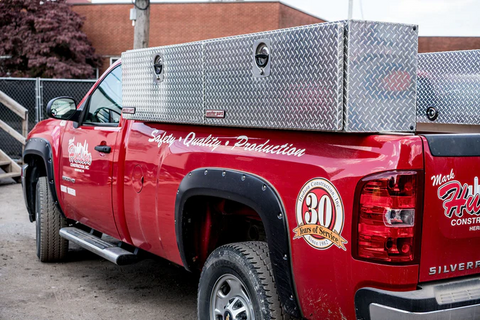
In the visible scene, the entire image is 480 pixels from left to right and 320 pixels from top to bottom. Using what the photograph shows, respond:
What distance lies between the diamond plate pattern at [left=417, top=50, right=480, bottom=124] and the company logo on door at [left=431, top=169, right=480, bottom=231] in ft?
6.19

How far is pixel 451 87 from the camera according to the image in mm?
4590

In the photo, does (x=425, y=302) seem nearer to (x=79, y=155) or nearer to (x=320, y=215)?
(x=320, y=215)

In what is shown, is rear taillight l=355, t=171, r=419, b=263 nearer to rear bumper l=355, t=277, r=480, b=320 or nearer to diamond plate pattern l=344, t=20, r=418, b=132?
rear bumper l=355, t=277, r=480, b=320

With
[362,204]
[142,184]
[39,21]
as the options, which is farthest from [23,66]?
[362,204]

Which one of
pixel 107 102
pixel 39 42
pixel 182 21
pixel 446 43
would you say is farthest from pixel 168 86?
pixel 446 43

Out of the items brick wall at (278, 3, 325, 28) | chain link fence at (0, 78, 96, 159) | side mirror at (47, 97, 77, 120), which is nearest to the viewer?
side mirror at (47, 97, 77, 120)

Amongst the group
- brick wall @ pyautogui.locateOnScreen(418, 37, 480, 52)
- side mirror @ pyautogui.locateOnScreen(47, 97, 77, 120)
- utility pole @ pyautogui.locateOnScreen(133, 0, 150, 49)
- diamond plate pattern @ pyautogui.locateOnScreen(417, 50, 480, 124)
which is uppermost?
brick wall @ pyautogui.locateOnScreen(418, 37, 480, 52)

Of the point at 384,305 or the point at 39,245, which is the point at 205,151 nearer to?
the point at 384,305

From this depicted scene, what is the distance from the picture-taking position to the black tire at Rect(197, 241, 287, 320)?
312cm

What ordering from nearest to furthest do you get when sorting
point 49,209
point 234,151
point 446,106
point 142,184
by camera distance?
point 234,151
point 142,184
point 446,106
point 49,209

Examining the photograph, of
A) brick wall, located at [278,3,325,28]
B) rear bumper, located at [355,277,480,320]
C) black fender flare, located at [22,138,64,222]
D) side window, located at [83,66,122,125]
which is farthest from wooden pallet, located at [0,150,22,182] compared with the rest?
brick wall, located at [278,3,325,28]

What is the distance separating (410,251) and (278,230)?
0.69 metres

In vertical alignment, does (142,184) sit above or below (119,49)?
below

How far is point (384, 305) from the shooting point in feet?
8.37
